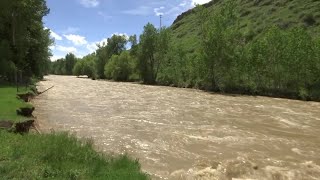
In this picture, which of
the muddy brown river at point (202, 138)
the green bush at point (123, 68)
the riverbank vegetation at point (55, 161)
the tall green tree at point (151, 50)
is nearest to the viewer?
the riverbank vegetation at point (55, 161)

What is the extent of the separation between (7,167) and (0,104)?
1448 cm

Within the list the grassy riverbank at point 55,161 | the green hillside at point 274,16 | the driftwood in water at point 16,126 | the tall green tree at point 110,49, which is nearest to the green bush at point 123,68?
the green hillside at point 274,16

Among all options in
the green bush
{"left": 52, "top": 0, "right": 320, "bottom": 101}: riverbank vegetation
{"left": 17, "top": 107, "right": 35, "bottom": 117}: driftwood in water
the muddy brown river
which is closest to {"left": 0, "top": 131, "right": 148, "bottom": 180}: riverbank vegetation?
the muddy brown river

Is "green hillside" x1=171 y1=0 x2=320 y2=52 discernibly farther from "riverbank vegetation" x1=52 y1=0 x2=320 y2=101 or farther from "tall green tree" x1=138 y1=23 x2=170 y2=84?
"tall green tree" x1=138 y1=23 x2=170 y2=84

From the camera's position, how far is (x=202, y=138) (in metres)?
22.3

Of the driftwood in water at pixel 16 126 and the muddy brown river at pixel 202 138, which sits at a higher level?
the driftwood in water at pixel 16 126

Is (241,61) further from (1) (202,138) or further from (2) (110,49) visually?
(2) (110,49)

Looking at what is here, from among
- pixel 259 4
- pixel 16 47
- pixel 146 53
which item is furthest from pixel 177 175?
pixel 259 4

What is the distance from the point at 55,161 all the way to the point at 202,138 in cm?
1103

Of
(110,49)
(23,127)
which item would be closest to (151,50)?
(110,49)

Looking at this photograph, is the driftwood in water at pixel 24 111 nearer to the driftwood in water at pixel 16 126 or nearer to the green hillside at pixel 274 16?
the driftwood in water at pixel 16 126

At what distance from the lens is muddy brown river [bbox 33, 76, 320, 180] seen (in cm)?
1585

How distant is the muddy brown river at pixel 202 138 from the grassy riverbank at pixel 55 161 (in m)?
2.00

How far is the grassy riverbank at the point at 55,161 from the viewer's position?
1130cm
